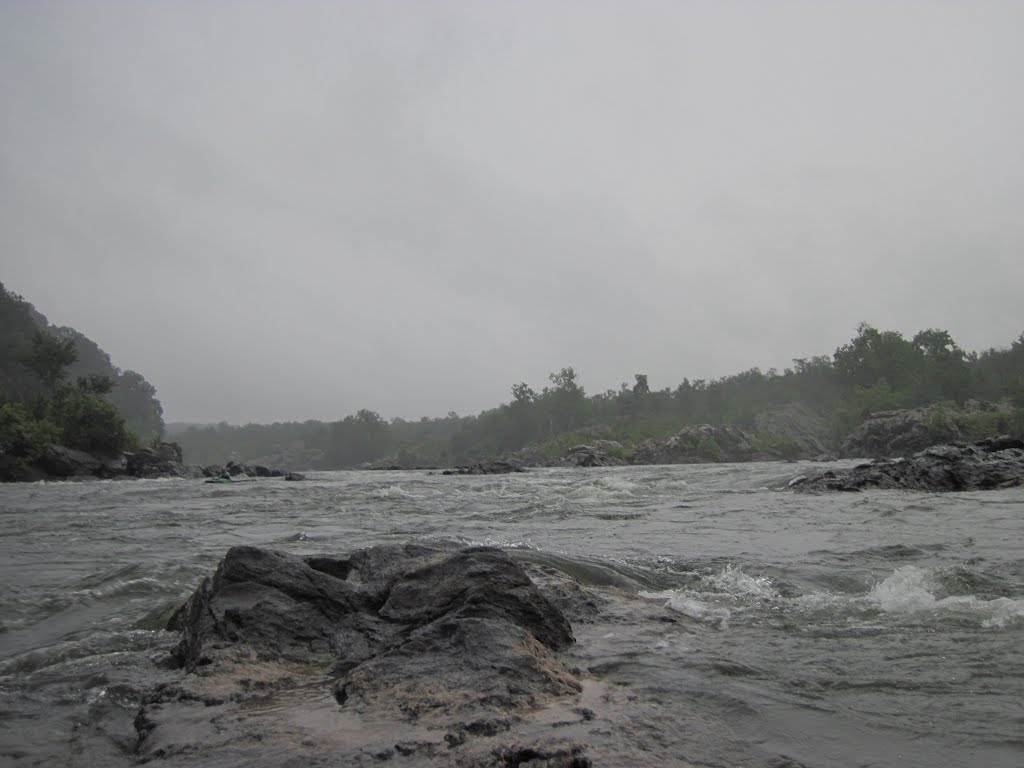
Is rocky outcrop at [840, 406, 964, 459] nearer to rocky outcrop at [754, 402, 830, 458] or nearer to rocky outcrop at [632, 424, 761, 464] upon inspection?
rocky outcrop at [632, 424, 761, 464]

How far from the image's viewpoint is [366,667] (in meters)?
3.11

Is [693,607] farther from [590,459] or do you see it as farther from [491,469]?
[590,459]

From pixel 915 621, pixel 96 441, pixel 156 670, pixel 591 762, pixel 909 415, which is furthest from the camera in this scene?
pixel 909 415

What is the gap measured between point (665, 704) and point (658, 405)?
4132 inches

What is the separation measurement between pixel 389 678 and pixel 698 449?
215 ft

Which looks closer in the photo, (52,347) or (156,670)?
(156,670)

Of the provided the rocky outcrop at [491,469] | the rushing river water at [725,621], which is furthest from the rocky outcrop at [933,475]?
the rocky outcrop at [491,469]

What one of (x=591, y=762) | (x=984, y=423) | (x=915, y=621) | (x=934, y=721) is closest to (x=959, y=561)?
(x=915, y=621)

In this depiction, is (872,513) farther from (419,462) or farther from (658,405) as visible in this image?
(419,462)

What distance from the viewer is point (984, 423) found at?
153 ft

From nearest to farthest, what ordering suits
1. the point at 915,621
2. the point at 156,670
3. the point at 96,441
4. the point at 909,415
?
the point at 156,670 < the point at 915,621 < the point at 96,441 < the point at 909,415

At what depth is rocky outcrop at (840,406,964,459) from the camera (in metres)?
47.7

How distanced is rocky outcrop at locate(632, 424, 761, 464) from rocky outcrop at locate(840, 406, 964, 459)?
12.7m

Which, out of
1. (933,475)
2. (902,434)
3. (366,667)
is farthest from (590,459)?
(366,667)
